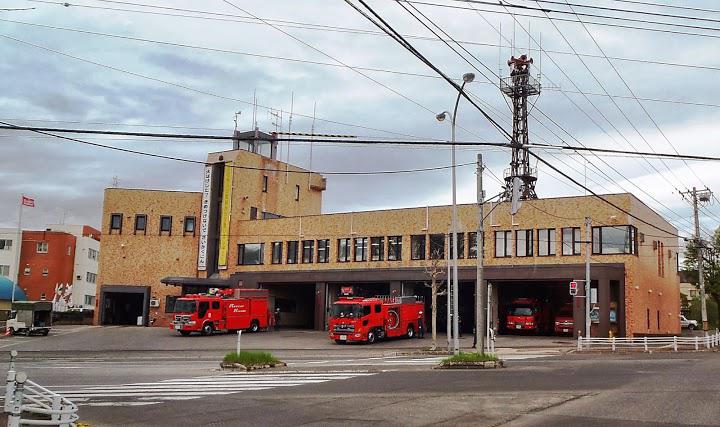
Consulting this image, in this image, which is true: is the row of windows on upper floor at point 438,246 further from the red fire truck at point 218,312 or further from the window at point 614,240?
the red fire truck at point 218,312

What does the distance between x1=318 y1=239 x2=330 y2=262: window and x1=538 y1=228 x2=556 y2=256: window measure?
1761 cm

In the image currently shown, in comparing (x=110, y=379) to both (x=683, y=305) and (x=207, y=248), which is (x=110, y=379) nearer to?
(x=207, y=248)

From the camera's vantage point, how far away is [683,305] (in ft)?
312

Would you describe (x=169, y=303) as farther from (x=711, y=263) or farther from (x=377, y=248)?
(x=711, y=263)

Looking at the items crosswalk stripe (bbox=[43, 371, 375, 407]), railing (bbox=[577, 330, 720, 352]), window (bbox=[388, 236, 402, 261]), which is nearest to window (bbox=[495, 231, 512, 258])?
window (bbox=[388, 236, 402, 261])

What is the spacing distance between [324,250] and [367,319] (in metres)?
15.2

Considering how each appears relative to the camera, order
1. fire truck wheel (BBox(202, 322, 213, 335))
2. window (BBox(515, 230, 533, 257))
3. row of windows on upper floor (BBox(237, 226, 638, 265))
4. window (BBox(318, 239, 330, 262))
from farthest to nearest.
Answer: window (BBox(318, 239, 330, 262)) → window (BBox(515, 230, 533, 257)) → fire truck wheel (BBox(202, 322, 213, 335)) → row of windows on upper floor (BBox(237, 226, 638, 265))

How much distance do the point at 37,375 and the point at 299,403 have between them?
39.9ft

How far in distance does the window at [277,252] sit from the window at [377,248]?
8.89 m

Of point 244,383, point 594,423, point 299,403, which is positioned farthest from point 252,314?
point 594,423

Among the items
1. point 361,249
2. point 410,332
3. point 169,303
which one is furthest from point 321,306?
point 169,303

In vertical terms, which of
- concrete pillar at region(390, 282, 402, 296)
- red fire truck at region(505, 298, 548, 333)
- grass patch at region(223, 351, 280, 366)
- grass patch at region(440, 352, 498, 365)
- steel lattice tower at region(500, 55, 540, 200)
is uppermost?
steel lattice tower at region(500, 55, 540, 200)

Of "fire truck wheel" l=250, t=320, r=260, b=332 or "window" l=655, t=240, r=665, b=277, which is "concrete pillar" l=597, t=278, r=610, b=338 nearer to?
"window" l=655, t=240, r=665, b=277

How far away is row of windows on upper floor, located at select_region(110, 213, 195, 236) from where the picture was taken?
5966 cm
